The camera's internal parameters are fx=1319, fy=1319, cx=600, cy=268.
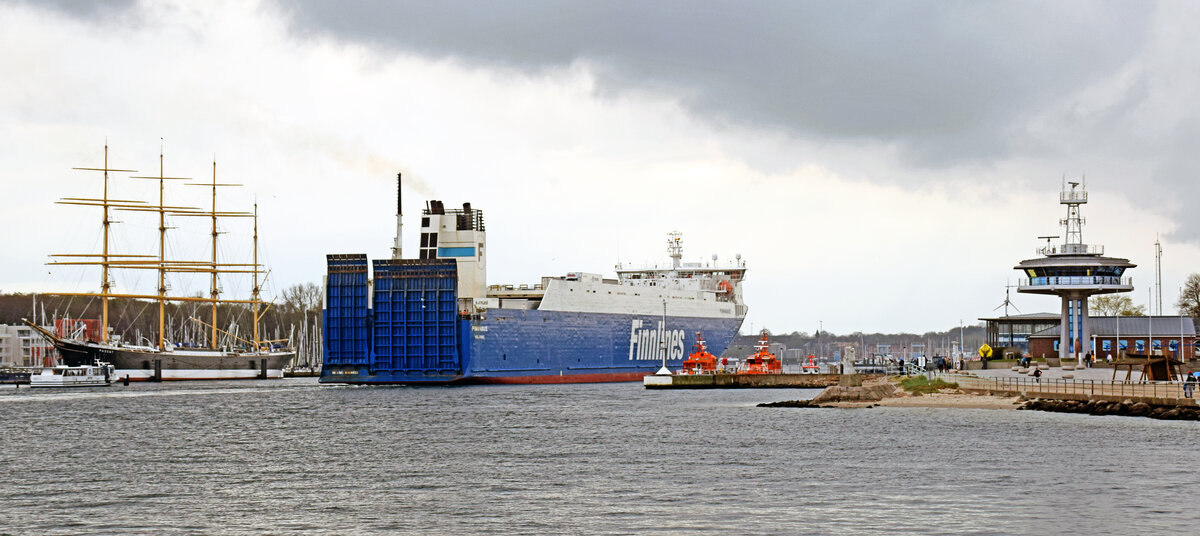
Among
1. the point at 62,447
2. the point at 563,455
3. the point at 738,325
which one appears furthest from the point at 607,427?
the point at 738,325

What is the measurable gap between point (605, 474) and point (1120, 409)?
22.3 meters

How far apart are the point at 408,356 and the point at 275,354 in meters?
51.8

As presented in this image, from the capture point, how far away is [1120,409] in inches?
1693

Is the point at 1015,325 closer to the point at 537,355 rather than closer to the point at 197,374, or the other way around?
the point at 537,355

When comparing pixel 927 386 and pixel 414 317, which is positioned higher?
pixel 414 317

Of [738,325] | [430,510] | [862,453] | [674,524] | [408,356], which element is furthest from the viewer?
[738,325]

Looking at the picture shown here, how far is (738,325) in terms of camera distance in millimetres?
114312

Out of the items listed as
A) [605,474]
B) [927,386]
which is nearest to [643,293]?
[927,386]

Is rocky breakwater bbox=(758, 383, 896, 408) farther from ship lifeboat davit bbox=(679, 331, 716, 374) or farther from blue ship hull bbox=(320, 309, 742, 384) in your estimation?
blue ship hull bbox=(320, 309, 742, 384)

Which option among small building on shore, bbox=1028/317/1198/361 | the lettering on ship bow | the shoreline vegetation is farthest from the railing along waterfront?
the lettering on ship bow

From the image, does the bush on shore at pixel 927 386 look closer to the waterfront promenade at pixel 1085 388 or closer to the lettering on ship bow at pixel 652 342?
the waterfront promenade at pixel 1085 388

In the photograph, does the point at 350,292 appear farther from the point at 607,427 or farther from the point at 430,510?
the point at 430,510

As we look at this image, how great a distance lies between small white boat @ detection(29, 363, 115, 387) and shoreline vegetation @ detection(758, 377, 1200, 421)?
56.4 meters

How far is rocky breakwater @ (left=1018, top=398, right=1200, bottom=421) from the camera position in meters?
40.7
